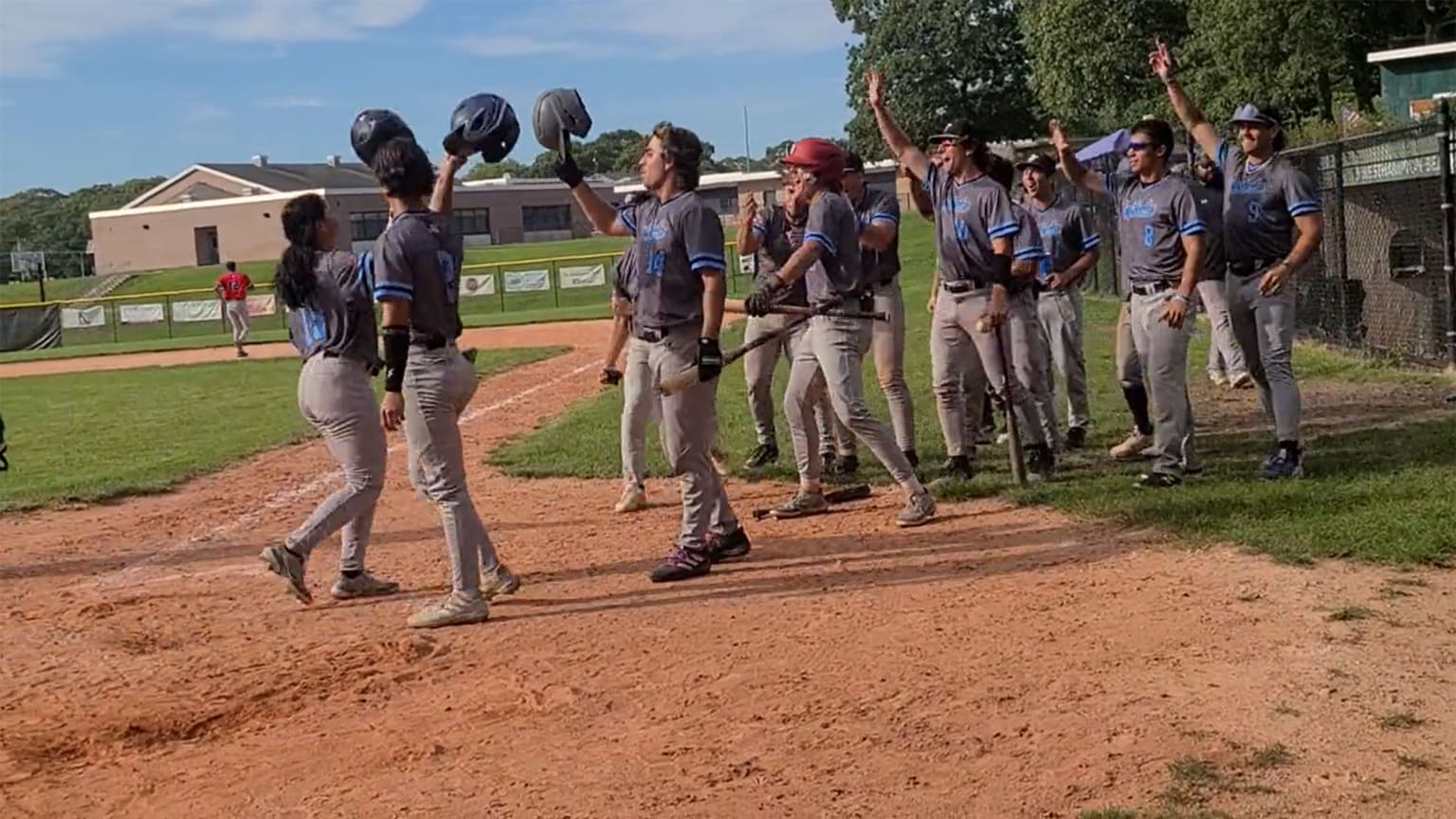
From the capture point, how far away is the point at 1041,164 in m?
9.73

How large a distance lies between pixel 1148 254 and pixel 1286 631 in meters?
3.15

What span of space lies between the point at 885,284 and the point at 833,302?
1.22 metres

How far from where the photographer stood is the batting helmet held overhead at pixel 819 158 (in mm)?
7461

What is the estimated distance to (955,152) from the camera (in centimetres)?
816

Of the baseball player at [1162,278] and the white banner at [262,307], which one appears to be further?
the white banner at [262,307]

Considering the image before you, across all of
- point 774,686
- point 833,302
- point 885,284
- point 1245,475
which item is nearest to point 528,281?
point 885,284

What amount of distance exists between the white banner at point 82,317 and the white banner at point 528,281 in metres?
11.4

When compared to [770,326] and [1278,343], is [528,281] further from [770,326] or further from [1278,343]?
[1278,343]

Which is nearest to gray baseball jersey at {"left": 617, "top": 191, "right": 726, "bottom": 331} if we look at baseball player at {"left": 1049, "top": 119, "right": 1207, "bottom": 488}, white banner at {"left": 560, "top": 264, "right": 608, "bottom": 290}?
baseball player at {"left": 1049, "top": 119, "right": 1207, "bottom": 488}

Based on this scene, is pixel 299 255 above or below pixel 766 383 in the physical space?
above

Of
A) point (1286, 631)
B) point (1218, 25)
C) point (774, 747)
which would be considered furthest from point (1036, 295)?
point (1218, 25)

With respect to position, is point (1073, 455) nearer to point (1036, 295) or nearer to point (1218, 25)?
point (1036, 295)

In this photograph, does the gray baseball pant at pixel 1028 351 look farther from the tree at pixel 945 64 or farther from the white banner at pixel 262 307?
the tree at pixel 945 64

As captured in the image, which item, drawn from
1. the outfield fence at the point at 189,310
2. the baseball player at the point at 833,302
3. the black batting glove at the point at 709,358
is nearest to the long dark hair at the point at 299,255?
the black batting glove at the point at 709,358
